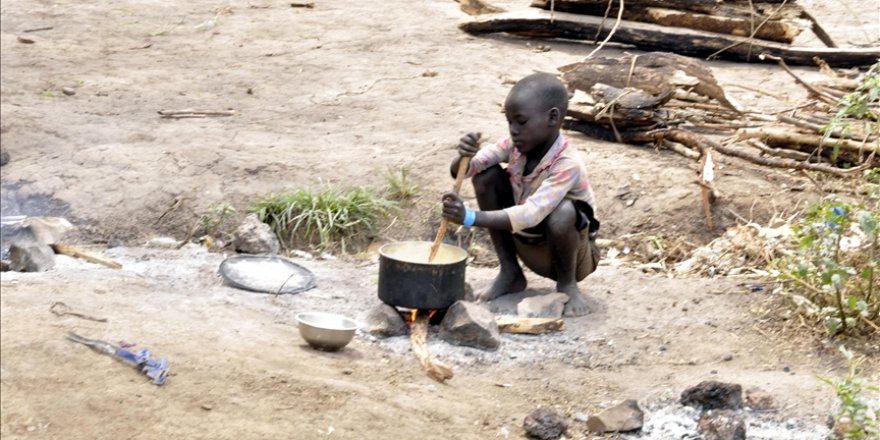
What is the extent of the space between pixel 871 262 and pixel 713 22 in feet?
14.5

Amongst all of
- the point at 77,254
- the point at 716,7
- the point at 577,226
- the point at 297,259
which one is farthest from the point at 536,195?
the point at 716,7

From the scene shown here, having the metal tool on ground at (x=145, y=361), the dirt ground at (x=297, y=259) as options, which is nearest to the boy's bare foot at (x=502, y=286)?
the dirt ground at (x=297, y=259)

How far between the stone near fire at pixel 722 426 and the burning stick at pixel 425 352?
84 cm

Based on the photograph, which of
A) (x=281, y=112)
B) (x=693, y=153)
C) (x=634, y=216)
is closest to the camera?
(x=634, y=216)

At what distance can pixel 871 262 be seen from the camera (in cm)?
382

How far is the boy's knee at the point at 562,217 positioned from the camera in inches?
164

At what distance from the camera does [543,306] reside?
14.2ft

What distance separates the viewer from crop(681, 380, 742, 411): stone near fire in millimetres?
3471

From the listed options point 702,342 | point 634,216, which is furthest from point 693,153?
point 702,342

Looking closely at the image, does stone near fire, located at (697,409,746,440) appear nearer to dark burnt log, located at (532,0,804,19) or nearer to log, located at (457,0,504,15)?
dark burnt log, located at (532,0,804,19)

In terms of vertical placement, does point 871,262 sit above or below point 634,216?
above

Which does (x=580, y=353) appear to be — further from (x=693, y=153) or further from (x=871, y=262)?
(x=693, y=153)

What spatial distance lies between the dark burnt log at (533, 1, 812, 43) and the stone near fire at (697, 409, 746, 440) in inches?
197

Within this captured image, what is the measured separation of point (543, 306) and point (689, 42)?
13.7 feet
